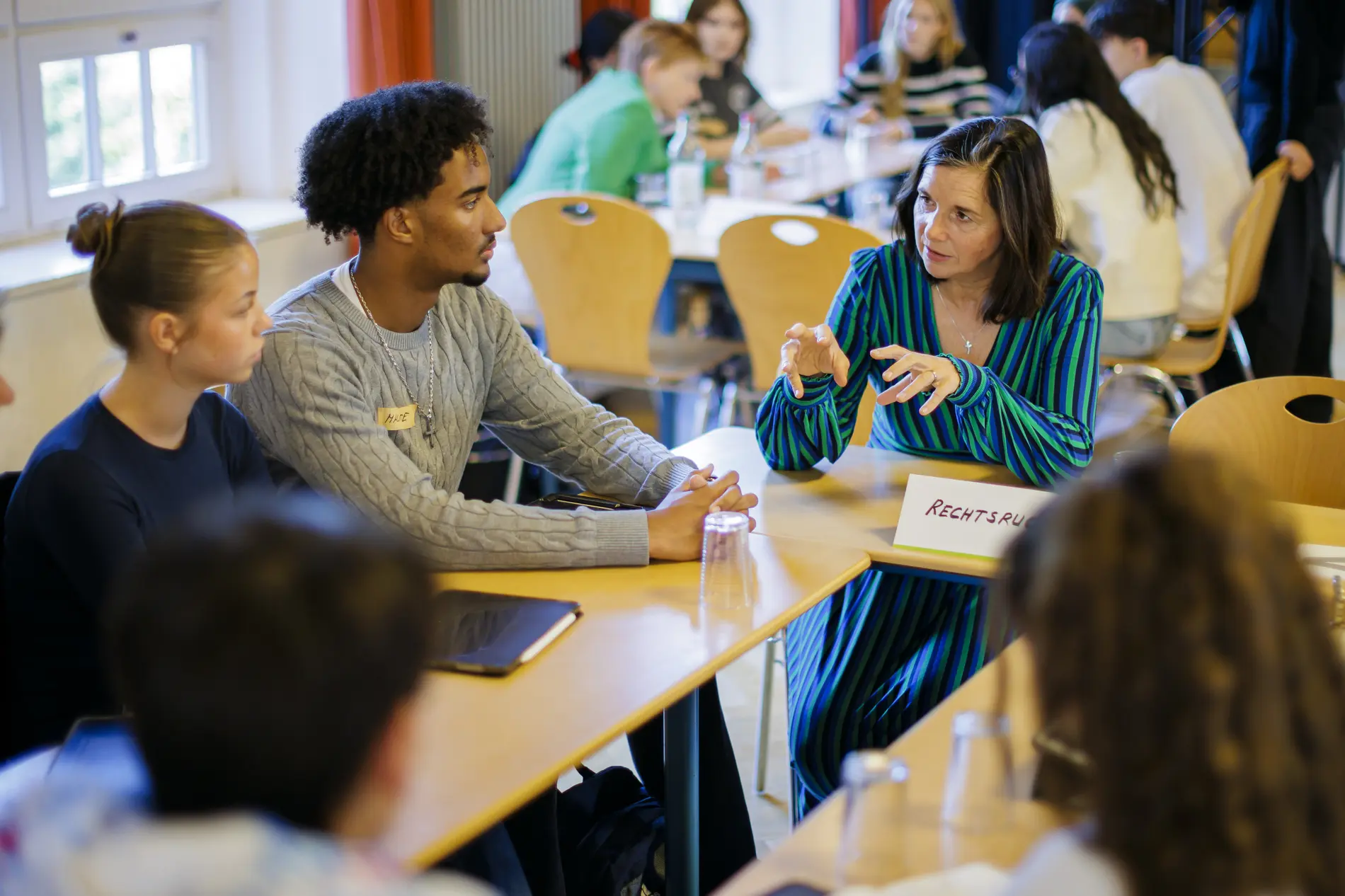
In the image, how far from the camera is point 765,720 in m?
2.71

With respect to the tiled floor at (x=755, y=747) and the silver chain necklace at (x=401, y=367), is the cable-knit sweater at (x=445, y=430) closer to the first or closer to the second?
the silver chain necklace at (x=401, y=367)

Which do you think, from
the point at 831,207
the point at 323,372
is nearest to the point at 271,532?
the point at 323,372

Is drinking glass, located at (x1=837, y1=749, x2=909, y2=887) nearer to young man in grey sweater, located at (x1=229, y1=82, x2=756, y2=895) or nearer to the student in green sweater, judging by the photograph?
young man in grey sweater, located at (x1=229, y1=82, x2=756, y2=895)

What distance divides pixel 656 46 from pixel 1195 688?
382cm

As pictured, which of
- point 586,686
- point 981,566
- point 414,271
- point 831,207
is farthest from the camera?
point 831,207

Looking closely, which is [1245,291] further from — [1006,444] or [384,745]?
[384,745]

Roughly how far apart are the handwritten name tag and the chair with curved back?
Result: 4.45 ft

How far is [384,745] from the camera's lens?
896mm

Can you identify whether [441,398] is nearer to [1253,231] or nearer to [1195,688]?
[1195,688]

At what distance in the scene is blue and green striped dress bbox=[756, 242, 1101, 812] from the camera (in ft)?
6.70

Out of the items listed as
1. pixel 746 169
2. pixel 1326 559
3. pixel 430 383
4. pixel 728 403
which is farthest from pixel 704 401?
pixel 1326 559

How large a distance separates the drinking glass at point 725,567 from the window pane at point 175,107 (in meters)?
→ 2.50

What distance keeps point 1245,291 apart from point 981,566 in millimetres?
2361

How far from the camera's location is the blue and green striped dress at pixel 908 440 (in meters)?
2.04
